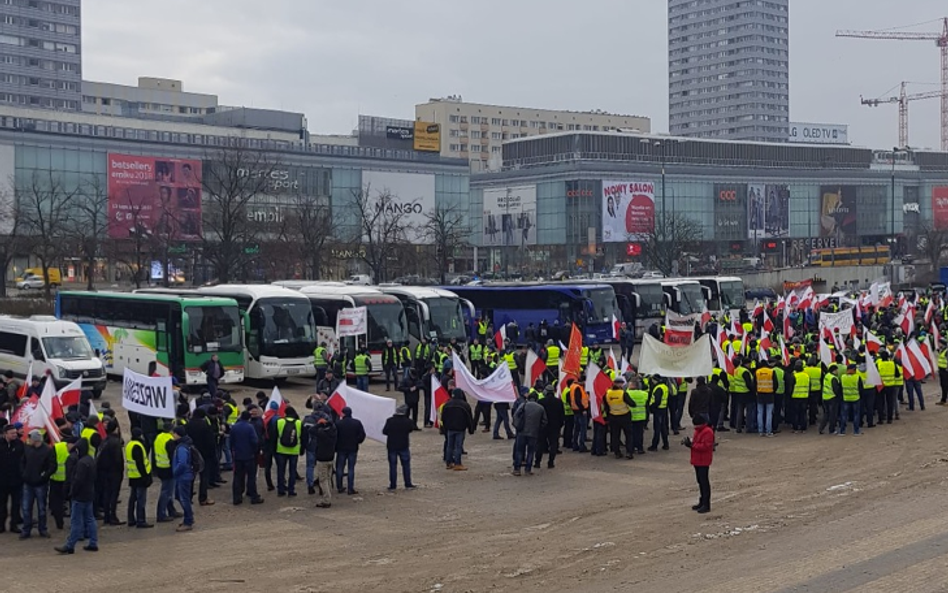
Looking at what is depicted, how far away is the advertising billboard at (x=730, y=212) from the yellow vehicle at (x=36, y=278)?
70.0 metres

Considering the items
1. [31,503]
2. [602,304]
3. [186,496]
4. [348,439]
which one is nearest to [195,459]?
[186,496]

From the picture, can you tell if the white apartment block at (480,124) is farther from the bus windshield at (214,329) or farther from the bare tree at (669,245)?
the bus windshield at (214,329)

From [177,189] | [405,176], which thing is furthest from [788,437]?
[405,176]

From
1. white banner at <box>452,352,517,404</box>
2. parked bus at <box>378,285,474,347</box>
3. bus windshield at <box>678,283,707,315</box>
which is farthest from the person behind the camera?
bus windshield at <box>678,283,707,315</box>

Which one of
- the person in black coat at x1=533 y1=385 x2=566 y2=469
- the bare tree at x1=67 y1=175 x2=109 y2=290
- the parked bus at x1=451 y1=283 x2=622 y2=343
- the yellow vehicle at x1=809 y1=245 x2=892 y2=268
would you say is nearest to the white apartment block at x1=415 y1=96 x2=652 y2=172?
the yellow vehicle at x1=809 y1=245 x2=892 y2=268

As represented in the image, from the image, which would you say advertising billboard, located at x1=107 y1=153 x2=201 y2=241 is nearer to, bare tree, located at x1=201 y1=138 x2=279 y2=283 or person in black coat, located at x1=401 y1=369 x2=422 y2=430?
bare tree, located at x1=201 y1=138 x2=279 y2=283

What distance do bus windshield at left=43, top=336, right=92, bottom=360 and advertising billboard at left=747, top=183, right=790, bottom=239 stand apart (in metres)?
105

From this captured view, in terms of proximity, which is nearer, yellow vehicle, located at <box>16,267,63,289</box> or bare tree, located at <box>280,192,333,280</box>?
bare tree, located at <box>280,192,333,280</box>

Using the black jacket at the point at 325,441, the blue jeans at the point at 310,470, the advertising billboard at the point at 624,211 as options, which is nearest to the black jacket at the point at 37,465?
the black jacket at the point at 325,441

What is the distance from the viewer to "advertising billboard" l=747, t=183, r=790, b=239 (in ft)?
A: 425

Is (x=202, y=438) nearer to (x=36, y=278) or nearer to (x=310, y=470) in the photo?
(x=310, y=470)

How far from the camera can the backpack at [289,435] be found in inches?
752

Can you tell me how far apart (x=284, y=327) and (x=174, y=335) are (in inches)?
135

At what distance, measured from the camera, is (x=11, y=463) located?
1670 cm
